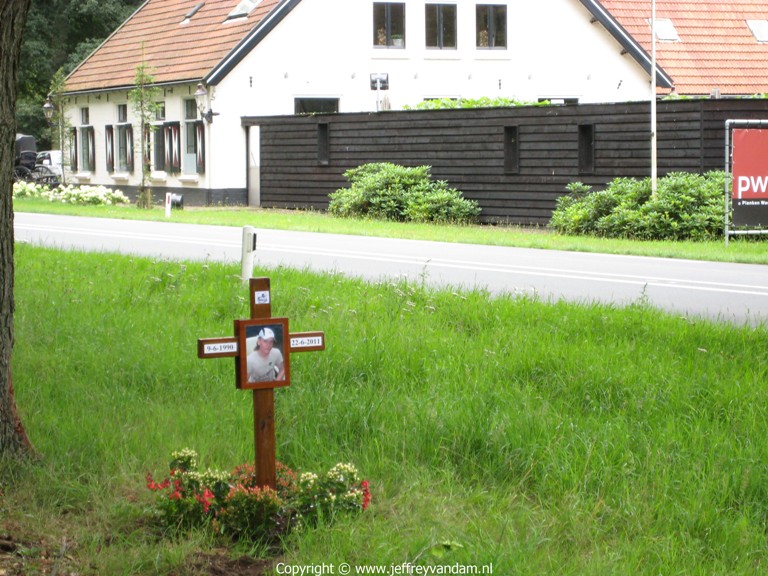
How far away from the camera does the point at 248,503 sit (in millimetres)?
5301

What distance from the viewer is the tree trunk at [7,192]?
594 cm

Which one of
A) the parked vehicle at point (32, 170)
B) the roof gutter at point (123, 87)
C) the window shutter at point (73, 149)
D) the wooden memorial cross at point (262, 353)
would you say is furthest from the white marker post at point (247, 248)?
the window shutter at point (73, 149)

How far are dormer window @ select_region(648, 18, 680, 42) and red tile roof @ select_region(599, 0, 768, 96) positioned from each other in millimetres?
158

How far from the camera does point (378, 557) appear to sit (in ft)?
16.4

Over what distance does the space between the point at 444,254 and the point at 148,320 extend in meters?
8.77

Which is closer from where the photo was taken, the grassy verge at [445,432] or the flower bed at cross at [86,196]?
the grassy verge at [445,432]

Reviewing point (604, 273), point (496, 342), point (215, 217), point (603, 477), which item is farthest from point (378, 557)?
point (215, 217)

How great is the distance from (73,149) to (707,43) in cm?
2264

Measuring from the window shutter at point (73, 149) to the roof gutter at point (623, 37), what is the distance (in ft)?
62.3

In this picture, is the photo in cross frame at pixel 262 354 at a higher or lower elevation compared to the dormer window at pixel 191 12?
lower
